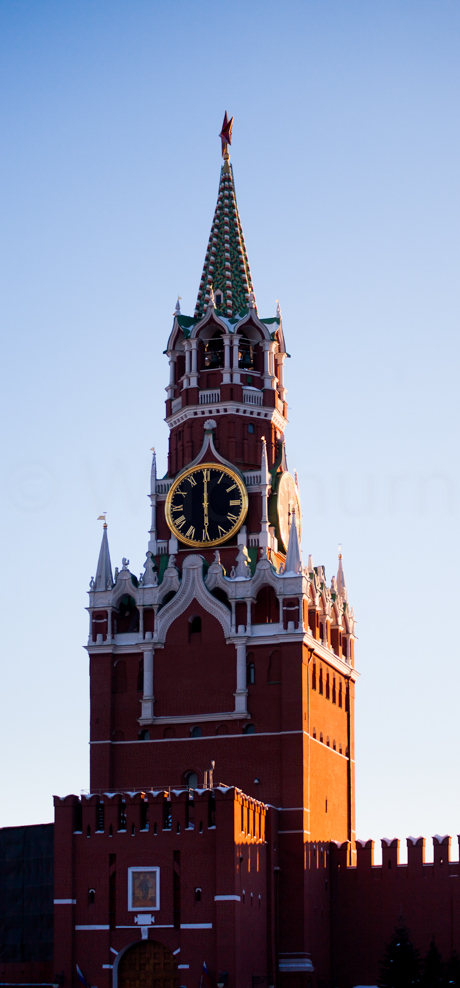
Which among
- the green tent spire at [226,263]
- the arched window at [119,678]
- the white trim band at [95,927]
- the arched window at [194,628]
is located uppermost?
the green tent spire at [226,263]

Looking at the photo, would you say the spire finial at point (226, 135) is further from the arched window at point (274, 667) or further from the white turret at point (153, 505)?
the arched window at point (274, 667)

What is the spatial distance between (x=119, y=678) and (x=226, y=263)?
20.4m

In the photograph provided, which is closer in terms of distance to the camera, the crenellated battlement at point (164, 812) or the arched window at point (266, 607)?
the crenellated battlement at point (164, 812)

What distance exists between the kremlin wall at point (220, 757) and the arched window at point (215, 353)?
0.08 m

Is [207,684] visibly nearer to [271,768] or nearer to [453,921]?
[271,768]

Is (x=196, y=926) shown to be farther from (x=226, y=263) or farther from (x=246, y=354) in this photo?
(x=226, y=263)

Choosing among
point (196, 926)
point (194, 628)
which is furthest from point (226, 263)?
point (196, 926)

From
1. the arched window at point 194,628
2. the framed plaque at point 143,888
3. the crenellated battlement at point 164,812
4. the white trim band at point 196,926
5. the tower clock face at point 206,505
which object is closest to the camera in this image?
the white trim band at point 196,926

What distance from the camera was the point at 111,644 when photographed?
3078 inches

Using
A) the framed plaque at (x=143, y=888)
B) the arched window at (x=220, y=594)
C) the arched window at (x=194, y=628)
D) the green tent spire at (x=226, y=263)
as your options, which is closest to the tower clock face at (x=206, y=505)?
the arched window at (x=220, y=594)

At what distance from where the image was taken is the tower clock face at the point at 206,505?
79.0 meters

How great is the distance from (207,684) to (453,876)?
12.8 m

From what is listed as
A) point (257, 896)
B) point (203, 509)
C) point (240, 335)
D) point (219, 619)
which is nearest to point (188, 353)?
point (240, 335)

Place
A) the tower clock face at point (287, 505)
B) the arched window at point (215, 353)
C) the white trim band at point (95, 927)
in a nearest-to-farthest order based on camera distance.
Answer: the white trim band at point (95, 927) → the tower clock face at point (287, 505) → the arched window at point (215, 353)
